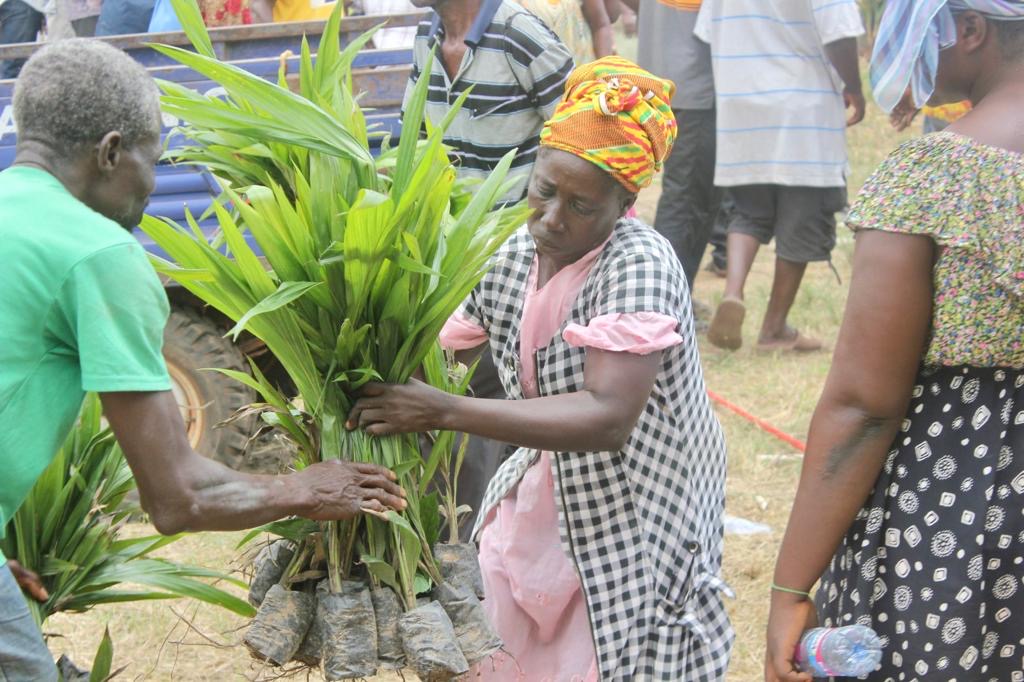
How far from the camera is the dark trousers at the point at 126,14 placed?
5.70m

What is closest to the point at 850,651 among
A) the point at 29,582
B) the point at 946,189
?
the point at 946,189

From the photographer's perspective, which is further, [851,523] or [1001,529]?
[851,523]

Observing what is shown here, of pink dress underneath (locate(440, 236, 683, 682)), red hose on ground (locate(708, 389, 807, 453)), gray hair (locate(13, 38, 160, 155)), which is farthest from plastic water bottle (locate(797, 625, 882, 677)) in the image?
red hose on ground (locate(708, 389, 807, 453))

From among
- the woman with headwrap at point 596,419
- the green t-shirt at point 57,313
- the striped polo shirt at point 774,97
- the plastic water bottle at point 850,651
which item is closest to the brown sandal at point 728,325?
the striped polo shirt at point 774,97

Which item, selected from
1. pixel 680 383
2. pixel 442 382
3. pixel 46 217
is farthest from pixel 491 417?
pixel 46 217

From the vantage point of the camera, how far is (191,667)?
3.85 meters

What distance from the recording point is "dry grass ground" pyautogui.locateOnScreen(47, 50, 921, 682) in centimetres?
382

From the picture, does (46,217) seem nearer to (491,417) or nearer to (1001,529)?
(491,417)

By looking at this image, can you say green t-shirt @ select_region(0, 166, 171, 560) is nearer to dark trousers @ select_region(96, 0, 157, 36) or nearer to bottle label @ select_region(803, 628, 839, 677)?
bottle label @ select_region(803, 628, 839, 677)

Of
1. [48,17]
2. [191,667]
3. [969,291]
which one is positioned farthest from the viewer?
[48,17]

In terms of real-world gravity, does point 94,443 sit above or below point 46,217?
below

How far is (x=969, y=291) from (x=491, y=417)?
887 mm

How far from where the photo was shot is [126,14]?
571cm

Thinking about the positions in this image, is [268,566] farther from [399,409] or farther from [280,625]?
[399,409]
